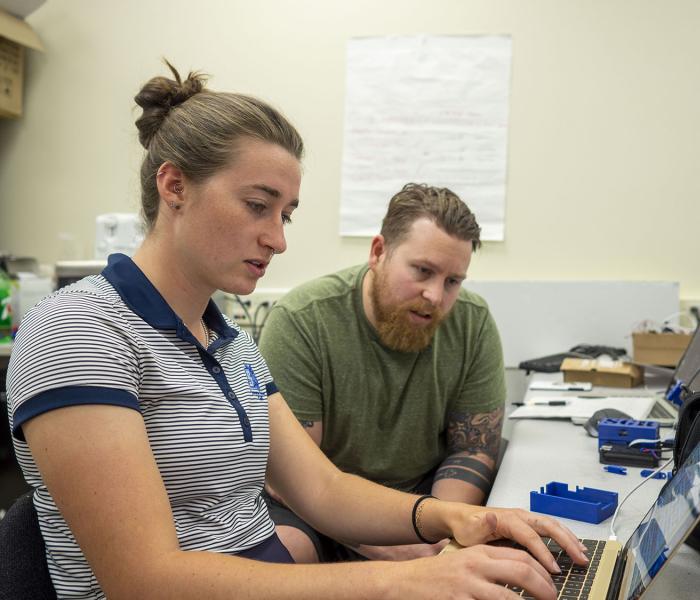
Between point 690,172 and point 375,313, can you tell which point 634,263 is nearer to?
point 690,172

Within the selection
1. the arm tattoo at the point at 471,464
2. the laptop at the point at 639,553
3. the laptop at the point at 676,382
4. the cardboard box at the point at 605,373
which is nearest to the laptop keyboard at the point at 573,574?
the laptop at the point at 639,553

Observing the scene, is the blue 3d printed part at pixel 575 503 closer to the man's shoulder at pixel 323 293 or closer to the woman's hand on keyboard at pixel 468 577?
the woman's hand on keyboard at pixel 468 577

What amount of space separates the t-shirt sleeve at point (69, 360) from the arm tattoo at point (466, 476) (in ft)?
3.06

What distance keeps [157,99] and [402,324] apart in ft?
2.49

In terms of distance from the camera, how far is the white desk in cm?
85

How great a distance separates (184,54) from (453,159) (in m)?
1.25

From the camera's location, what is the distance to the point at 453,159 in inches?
119

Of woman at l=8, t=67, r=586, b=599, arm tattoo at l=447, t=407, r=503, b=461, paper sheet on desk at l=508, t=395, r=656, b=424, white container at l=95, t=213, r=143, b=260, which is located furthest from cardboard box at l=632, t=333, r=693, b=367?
white container at l=95, t=213, r=143, b=260

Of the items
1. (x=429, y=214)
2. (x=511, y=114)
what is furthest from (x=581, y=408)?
(x=511, y=114)

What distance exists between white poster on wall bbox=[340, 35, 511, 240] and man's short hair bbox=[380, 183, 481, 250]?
1280mm

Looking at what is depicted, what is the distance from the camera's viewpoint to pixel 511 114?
2.98 meters

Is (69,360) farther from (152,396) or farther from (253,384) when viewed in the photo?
(253,384)

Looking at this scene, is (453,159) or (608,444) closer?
(608,444)

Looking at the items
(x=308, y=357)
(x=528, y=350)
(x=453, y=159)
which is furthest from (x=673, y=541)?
(x=453, y=159)
